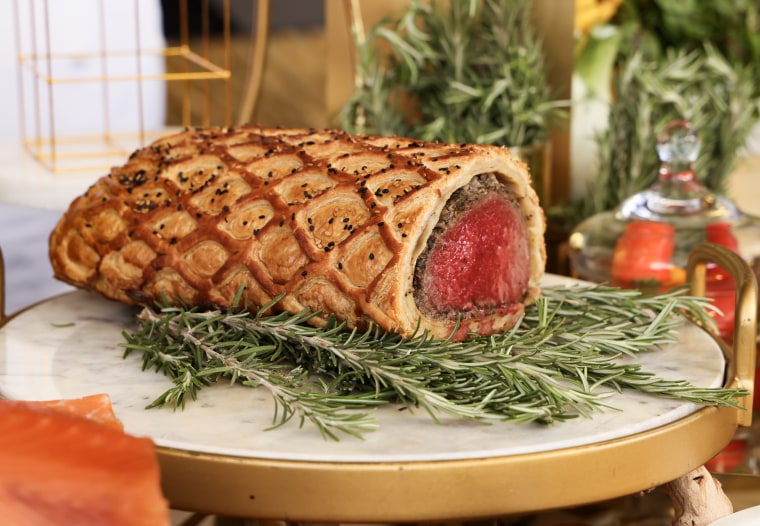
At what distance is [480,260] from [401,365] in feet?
0.70

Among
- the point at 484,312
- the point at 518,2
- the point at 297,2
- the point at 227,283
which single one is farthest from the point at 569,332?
the point at 297,2

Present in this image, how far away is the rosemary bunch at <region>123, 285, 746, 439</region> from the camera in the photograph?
921 mm

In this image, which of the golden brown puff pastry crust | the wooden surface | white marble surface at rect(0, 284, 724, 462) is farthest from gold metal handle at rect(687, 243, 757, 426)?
the wooden surface

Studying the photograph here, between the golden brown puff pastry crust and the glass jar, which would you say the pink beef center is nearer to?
the golden brown puff pastry crust

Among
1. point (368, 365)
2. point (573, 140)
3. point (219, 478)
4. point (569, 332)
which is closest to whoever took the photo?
point (219, 478)

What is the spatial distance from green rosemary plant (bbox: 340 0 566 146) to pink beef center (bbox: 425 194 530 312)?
2.58 feet

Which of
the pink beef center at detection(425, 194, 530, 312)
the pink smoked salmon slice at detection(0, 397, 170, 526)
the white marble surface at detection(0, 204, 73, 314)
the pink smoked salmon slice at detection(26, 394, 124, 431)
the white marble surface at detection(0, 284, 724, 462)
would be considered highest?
the pink beef center at detection(425, 194, 530, 312)

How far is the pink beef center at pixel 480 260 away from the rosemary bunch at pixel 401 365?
0.05 m

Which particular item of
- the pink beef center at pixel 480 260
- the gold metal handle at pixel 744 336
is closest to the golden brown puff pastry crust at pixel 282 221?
the pink beef center at pixel 480 260

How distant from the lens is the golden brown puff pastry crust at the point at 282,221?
1051mm

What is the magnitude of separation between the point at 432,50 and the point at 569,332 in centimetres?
110

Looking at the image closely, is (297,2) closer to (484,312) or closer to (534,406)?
(484,312)

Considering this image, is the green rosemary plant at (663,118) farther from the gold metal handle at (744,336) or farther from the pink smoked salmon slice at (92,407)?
the pink smoked salmon slice at (92,407)

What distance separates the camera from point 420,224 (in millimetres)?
1032
